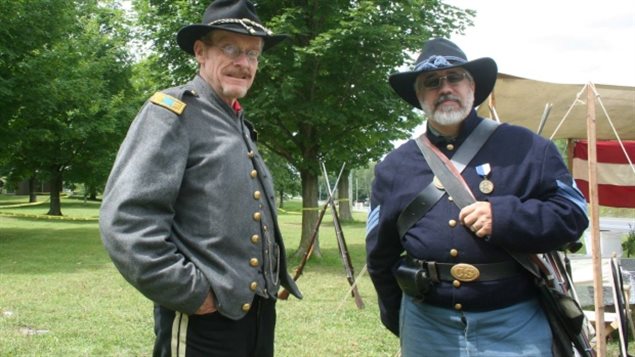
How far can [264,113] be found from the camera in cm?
1133

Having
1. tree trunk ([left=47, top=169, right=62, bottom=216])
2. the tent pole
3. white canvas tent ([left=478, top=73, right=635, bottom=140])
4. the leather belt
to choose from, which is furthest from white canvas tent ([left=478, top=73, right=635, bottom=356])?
tree trunk ([left=47, top=169, right=62, bottom=216])

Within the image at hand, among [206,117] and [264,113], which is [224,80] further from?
[264,113]

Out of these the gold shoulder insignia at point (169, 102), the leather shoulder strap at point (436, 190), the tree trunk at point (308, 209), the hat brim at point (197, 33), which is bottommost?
→ the tree trunk at point (308, 209)

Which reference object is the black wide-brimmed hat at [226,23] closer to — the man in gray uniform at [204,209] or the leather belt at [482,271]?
the man in gray uniform at [204,209]

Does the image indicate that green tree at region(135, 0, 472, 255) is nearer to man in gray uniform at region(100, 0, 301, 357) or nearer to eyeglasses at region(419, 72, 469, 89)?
eyeglasses at region(419, 72, 469, 89)

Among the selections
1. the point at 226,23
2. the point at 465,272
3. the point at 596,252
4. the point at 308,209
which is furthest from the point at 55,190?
the point at 465,272

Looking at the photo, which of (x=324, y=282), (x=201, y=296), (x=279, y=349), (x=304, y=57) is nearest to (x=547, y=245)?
(x=201, y=296)

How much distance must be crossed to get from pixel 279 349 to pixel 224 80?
4.03m

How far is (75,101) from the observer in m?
19.6

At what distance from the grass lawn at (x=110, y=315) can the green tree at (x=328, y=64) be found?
2.77 metres

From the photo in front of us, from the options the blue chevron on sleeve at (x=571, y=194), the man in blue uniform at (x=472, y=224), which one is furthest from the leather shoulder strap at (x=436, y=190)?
the blue chevron on sleeve at (x=571, y=194)

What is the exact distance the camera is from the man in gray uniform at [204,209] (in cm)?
222

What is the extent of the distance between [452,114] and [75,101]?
746 inches

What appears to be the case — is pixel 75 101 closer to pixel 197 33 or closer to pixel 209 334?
pixel 197 33
